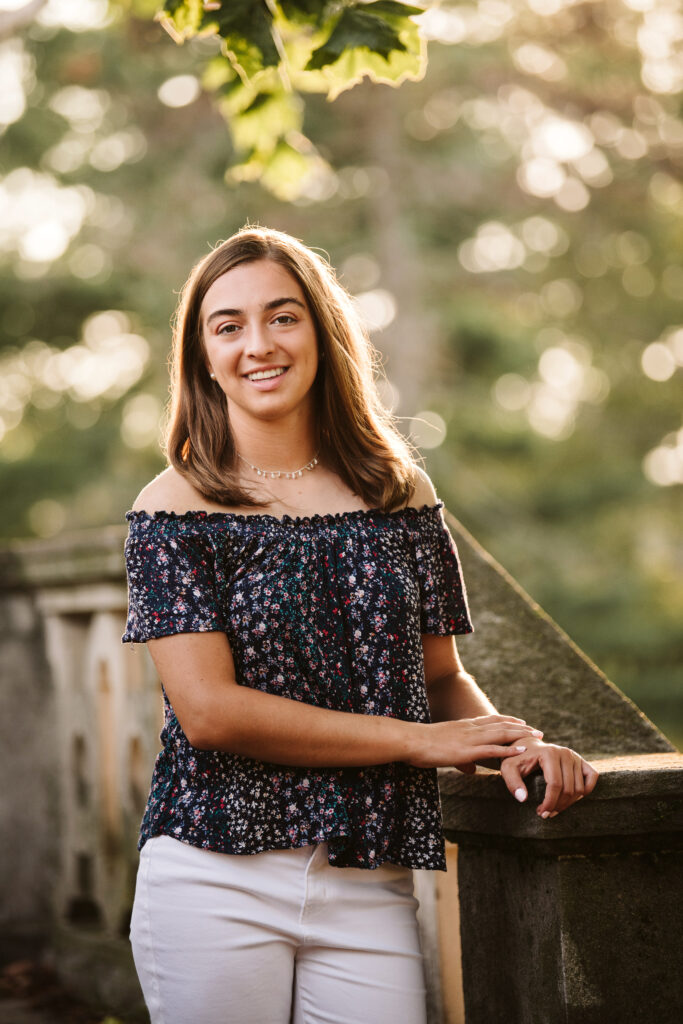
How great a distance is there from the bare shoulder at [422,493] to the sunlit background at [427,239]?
12.0 metres

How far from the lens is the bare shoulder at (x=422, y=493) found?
2486 millimetres

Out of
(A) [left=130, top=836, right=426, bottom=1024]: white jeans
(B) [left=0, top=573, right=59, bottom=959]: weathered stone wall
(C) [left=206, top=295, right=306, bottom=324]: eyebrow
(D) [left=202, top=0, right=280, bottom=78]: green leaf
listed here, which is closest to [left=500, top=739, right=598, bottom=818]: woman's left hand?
(A) [left=130, top=836, right=426, bottom=1024]: white jeans

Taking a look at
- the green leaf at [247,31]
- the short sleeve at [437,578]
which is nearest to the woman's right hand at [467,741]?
the short sleeve at [437,578]

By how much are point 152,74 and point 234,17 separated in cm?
1258

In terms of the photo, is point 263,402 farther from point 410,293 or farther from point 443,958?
point 410,293

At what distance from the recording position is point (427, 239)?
16.2 meters

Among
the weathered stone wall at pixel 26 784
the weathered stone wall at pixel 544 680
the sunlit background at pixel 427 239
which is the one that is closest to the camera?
the weathered stone wall at pixel 544 680

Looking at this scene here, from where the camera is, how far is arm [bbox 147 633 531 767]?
212cm

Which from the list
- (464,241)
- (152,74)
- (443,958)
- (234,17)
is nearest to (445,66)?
(464,241)

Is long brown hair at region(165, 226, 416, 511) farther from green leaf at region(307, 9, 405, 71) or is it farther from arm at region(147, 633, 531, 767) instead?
green leaf at region(307, 9, 405, 71)

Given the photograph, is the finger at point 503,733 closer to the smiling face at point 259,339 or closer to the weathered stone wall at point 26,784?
the smiling face at point 259,339

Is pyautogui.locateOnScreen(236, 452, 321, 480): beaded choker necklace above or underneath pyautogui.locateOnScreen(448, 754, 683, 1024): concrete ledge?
above

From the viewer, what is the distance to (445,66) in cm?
1538

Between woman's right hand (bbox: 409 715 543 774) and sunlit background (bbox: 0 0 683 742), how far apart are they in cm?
1231
